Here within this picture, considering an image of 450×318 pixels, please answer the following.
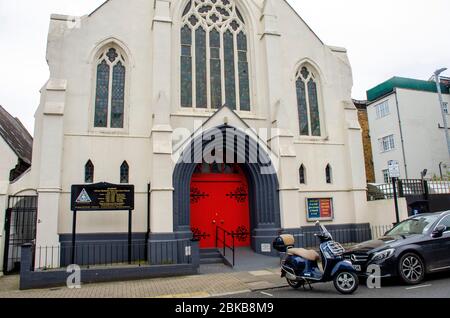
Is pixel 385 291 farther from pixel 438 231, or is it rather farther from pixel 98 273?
pixel 98 273

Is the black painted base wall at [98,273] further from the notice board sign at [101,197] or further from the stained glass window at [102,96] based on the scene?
the stained glass window at [102,96]

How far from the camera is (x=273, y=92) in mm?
15195

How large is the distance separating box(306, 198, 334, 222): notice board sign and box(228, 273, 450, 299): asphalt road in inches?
256

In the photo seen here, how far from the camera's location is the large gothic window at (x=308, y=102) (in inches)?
645

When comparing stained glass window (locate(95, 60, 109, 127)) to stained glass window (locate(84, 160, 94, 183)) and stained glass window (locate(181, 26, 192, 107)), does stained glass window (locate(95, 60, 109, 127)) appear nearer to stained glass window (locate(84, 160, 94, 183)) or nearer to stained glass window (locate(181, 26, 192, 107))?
stained glass window (locate(84, 160, 94, 183))

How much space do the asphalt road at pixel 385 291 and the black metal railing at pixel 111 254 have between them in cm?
432

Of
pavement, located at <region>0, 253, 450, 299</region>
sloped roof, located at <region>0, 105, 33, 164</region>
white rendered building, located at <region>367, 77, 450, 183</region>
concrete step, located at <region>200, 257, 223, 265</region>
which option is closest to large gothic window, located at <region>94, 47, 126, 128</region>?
sloped roof, located at <region>0, 105, 33, 164</region>

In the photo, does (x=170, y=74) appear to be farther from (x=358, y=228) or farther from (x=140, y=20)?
(x=358, y=228)

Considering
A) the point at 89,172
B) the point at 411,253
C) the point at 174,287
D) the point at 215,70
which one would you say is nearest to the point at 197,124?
the point at 215,70

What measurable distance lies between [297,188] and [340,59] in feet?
23.8

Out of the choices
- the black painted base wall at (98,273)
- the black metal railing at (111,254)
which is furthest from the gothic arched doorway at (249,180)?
the black painted base wall at (98,273)

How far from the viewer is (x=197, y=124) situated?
46.2 feet

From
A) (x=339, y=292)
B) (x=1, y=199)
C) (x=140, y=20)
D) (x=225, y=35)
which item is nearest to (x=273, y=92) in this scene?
(x=225, y=35)

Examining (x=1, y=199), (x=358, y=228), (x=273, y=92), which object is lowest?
(x=358, y=228)
